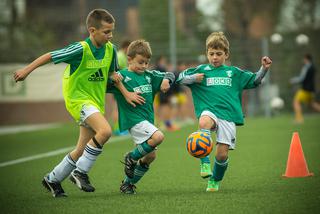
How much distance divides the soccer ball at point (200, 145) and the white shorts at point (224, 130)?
182 mm

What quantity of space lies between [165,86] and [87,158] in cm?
117

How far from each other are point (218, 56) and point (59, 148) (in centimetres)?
785

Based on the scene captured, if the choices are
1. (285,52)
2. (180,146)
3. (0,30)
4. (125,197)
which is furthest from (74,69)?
(0,30)

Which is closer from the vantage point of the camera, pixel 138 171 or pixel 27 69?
pixel 27 69

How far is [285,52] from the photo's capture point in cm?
3061

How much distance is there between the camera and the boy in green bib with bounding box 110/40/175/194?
8492 millimetres

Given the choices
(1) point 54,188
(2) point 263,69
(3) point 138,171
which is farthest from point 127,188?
(2) point 263,69

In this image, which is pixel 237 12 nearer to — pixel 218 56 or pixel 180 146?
pixel 180 146

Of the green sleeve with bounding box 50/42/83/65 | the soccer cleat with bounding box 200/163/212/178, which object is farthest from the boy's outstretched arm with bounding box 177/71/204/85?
the green sleeve with bounding box 50/42/83/65

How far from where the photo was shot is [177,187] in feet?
29.4

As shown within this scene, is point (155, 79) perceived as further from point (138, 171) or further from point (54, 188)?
point (54, 188)

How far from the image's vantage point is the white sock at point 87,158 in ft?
27.1

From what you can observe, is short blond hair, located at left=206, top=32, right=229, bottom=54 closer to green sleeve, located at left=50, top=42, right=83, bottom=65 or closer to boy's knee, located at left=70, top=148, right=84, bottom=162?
green sleeve, located at left=50, top=42, right=83, bottom=65

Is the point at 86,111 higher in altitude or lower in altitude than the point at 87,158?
higher
